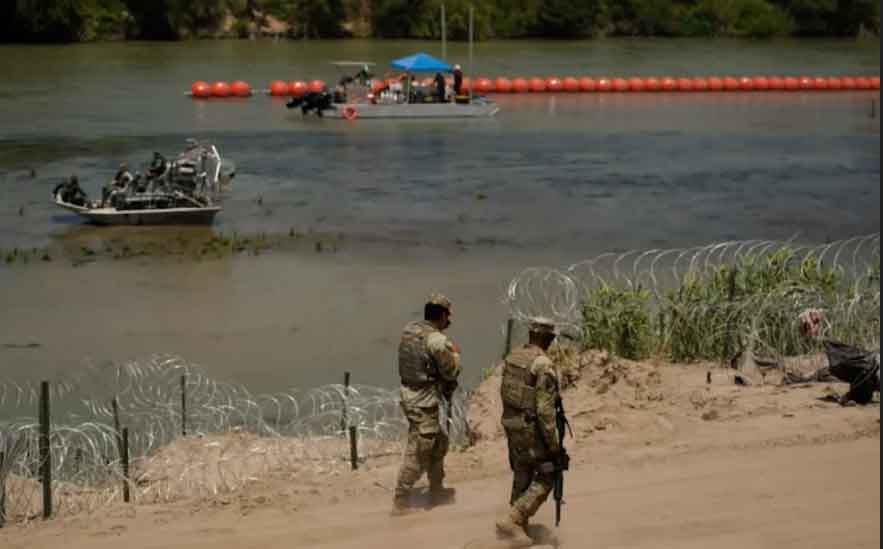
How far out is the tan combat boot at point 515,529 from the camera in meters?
8.17

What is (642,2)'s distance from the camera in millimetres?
72312

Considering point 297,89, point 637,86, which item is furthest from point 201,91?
point 637,86

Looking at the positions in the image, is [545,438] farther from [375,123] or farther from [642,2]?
[642,2]

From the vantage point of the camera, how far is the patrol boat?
69.6 feet

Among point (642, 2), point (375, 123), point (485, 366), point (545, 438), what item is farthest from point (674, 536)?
point (642, 2)

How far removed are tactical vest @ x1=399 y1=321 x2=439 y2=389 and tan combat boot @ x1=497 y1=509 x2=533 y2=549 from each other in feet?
3.33

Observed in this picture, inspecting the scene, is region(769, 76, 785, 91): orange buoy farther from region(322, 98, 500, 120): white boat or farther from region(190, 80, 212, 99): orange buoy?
region(190, 80, 212, 99): orange buoy

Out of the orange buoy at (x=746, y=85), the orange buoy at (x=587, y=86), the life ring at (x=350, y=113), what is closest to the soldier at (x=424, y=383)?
the life ring at (x=350, y=113)

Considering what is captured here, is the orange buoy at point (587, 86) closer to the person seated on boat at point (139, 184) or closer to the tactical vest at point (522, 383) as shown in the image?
the person seated on boat at point (139, 184)

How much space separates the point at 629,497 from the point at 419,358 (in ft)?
4.95

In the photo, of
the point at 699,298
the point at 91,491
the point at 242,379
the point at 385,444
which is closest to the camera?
the point at 91,491

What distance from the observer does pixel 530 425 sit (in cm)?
→ 802

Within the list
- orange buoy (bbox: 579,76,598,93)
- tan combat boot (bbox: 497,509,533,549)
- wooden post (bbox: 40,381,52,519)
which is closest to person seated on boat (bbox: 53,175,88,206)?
wooden post (bbox: 40,381,52,519)

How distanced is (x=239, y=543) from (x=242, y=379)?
209 inches
